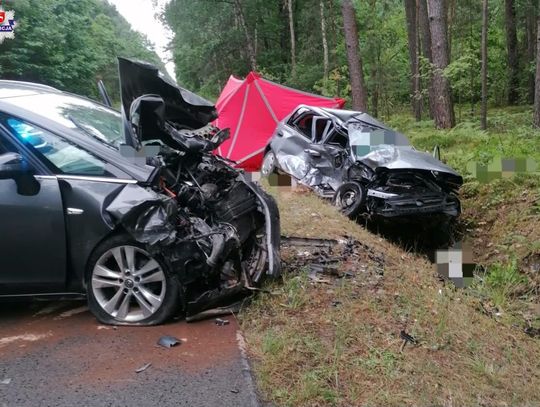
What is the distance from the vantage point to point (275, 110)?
11.4 metres

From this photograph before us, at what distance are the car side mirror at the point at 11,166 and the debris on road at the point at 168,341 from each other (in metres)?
1.50

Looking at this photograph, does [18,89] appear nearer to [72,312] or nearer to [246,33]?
[72,312]

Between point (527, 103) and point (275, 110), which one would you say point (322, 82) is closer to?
point (527, 103)

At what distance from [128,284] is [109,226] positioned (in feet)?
1.42

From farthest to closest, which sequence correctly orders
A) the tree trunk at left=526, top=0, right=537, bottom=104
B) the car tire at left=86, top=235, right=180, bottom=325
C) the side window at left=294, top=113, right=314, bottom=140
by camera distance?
1. the tree trunk at left=526, top=0, right=537, bottom=104
2. the side window at left=294, top=113, right=314, bottom=140
3. the car tire at left=86, top=235, right=180, bottom=325

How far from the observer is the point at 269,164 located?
9477mm

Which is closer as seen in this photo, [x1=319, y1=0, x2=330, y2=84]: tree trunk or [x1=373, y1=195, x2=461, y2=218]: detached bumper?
[x1=373, y1=195, x2=461, y2=218]: detached bumper

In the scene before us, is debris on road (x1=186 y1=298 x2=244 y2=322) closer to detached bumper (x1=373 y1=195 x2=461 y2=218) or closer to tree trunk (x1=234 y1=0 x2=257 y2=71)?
detached bumper (x1=373 y1=195 x2=461 y2=218)

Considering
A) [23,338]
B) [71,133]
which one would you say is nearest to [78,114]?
[71,133]

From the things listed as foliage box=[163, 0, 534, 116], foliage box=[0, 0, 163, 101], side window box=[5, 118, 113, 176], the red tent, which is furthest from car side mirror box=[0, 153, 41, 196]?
foliage box=[163, 0, 534, 116]

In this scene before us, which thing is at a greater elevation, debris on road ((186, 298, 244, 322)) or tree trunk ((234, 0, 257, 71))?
tree trunk ((234, 0, 257, 71))

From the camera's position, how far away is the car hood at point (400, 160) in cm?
660

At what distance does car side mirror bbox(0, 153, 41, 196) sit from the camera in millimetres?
3320

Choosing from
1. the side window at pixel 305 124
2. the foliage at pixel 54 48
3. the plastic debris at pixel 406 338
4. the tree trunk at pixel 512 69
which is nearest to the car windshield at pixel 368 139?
the side window at pixel 305 124
